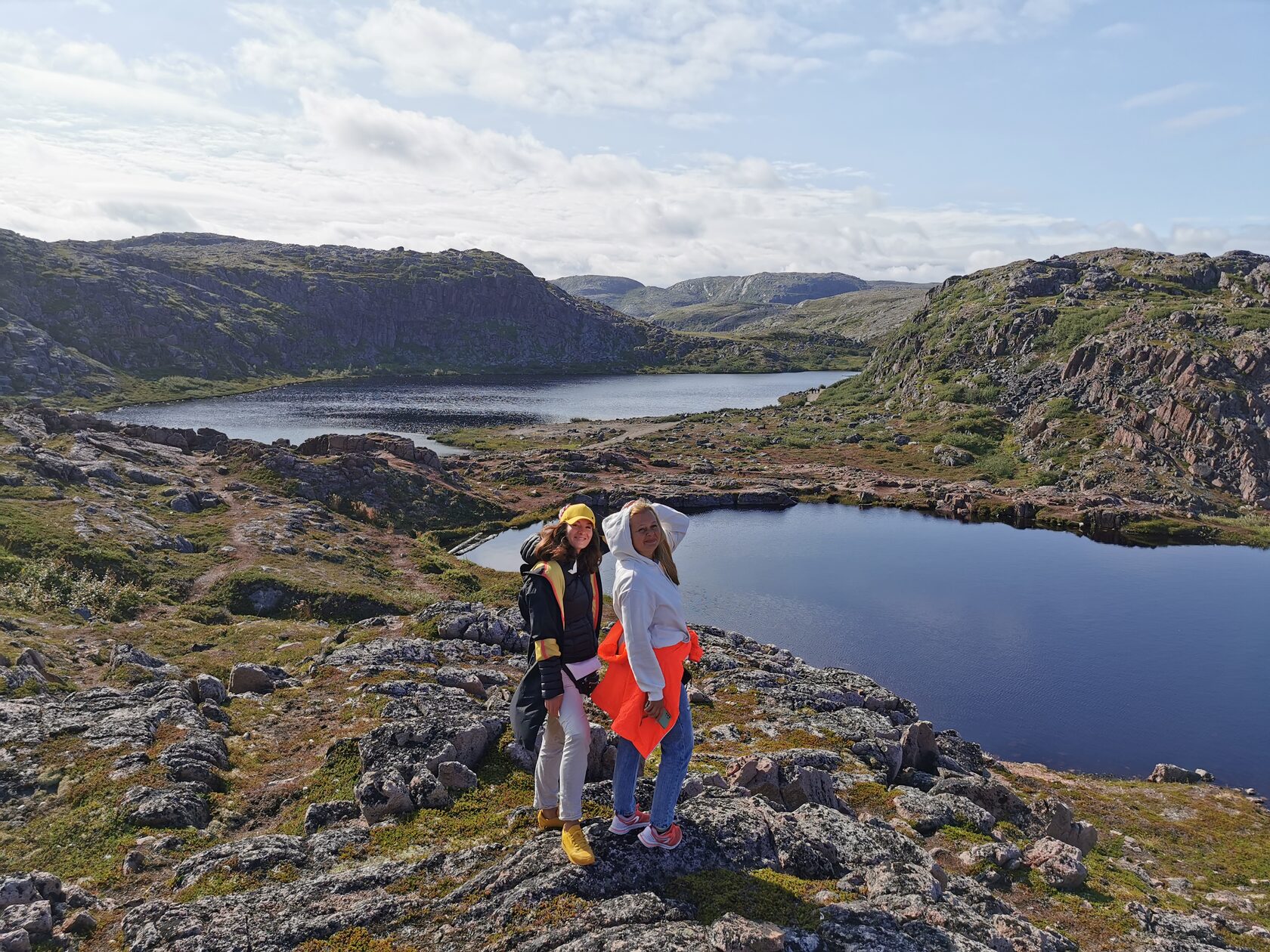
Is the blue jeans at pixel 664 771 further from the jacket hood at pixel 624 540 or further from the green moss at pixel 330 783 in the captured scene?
the green moss at pixel 330 783

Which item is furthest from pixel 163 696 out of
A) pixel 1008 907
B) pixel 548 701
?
pixel 1008 907

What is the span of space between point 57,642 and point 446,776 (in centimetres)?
2097

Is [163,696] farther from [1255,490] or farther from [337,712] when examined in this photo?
[1255,490]

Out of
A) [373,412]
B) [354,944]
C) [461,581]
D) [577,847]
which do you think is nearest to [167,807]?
[354,944]

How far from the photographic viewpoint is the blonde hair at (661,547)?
985cm

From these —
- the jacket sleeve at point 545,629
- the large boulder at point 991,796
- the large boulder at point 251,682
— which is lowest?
the large boulder at point 991,796

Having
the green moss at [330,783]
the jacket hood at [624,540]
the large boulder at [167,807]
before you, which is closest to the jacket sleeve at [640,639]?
the jacket hood at [624,540]

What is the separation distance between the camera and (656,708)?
31.4 ft

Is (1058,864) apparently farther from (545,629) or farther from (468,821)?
(545,629)

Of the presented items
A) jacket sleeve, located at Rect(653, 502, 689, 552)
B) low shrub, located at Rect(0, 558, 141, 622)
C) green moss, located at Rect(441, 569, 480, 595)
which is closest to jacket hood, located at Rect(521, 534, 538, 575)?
jacket sleeve, located at Rect(653, 502, 689, 552)

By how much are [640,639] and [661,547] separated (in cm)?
138

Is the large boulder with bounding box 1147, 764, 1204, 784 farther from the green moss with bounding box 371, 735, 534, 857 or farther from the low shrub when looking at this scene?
the low shrub

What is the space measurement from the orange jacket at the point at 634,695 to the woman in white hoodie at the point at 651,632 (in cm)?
8

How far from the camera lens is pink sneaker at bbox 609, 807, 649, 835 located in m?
10.7
